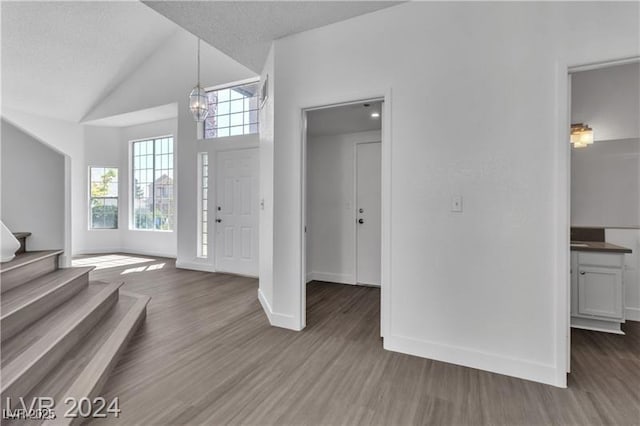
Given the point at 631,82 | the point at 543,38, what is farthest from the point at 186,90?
the point at 631,82

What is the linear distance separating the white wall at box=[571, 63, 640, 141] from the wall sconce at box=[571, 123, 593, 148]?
10cm

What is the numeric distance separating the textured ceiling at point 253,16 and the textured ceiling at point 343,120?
2.63ft

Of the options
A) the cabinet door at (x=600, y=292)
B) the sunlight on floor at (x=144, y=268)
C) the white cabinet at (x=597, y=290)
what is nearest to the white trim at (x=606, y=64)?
the white cabinet at (x=597, y=290)

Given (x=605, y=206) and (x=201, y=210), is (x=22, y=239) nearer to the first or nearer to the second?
(x=201, y=210)

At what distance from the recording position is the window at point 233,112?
491 cm

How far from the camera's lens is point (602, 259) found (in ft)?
8.93

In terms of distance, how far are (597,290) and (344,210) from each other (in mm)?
2944

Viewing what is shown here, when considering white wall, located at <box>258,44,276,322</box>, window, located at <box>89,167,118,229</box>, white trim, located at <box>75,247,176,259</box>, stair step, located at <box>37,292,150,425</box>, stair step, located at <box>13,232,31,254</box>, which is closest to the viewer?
stair step, located at <box>37,292,150,425</box>

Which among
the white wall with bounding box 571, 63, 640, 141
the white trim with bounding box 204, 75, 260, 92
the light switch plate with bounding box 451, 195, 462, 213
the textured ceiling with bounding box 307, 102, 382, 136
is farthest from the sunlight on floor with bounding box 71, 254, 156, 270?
the white wall with bounding box 571, 63, 640, 141

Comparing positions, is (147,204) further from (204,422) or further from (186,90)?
(204,422)

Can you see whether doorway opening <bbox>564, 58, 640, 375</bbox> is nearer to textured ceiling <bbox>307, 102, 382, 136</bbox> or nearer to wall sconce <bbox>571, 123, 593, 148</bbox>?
wall sconce <bbox>571, 123, 593, 148</bbox>

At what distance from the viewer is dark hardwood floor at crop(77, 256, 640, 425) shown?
5.37 ft

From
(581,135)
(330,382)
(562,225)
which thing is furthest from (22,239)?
(581,135)

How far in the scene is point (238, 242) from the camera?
4.98m
